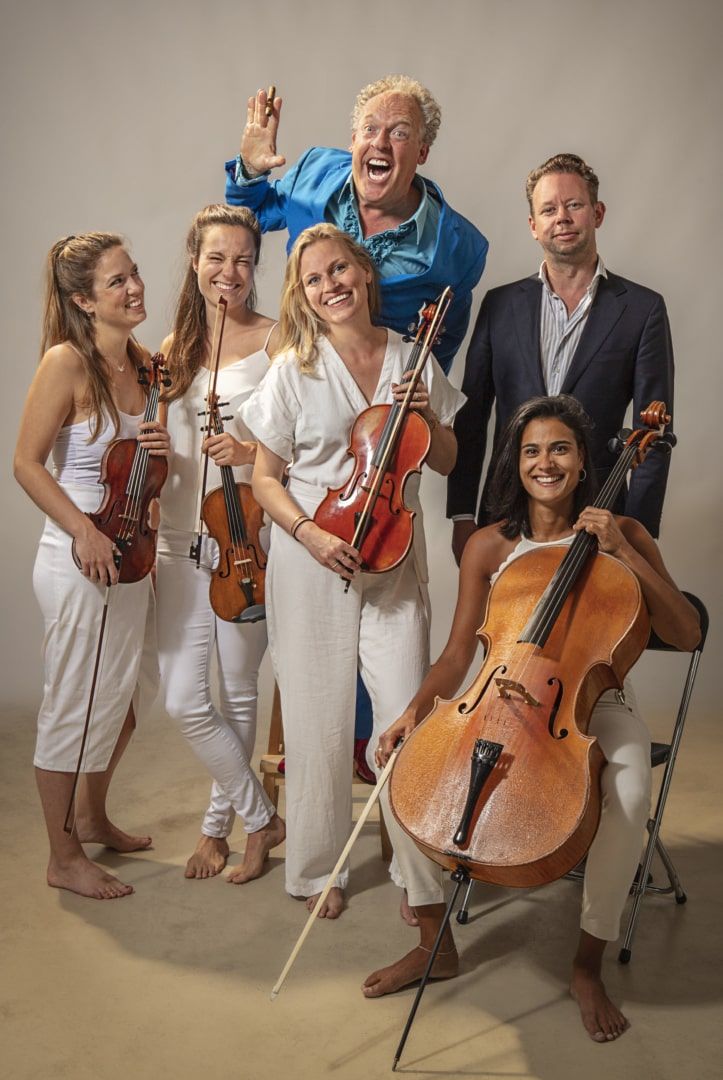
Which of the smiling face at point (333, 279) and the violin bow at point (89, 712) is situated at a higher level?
the smiling face at point (333, 279)

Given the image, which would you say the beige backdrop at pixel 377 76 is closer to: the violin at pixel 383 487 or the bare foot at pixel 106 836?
the bare foot at pixel 106 836

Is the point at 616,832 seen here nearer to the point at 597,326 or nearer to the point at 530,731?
the point at 530,731

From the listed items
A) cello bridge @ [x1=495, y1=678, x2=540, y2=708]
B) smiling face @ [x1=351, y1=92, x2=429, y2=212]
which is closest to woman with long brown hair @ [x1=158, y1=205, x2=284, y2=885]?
smiling face @ [x1=351, y1=92, x2=429, y2=212]

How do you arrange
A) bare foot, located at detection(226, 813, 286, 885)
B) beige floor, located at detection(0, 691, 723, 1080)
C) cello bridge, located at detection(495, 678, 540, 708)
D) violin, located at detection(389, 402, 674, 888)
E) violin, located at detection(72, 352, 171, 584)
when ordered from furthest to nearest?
bare foot, located at detection(226, 813, 286, 885) < violin, located at detection(72, 352, 171, 584) < beige floor, located at detection(0, 691, 723, 1080) < cello bridge, located at detection(495, 678, 540, 708) < violin, located at detection(389, 402, 674, 888)

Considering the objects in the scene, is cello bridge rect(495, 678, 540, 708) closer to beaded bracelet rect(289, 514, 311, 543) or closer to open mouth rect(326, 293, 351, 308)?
beaded bracelet rect(289, 514, 311, 543)

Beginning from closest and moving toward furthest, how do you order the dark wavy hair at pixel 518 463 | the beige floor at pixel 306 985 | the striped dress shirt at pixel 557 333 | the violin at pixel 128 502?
the beige floor at pixel 306 985, the dark wavy hair at pixel 518 463, the violin at pixel 128 502, the striped dress shirt at pixel 557 333

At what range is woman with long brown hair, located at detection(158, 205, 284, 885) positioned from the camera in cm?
312

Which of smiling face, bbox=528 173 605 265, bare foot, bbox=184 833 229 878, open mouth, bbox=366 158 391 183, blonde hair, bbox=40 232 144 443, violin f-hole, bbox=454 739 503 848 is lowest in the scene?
bare foot, bbox=184 833 229 878

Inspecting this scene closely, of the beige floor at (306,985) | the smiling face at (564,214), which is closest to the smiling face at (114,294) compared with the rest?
the smiling face at (564,214)

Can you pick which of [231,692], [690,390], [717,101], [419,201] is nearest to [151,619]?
[231,692]

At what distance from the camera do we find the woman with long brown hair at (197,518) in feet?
10.2

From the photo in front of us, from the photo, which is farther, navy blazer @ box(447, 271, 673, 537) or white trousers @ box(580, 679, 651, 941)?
navy blazer @ box(447, 271, 673, 537)

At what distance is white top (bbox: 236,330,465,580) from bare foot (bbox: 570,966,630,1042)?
93 cm

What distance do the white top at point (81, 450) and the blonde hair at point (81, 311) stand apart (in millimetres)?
16
